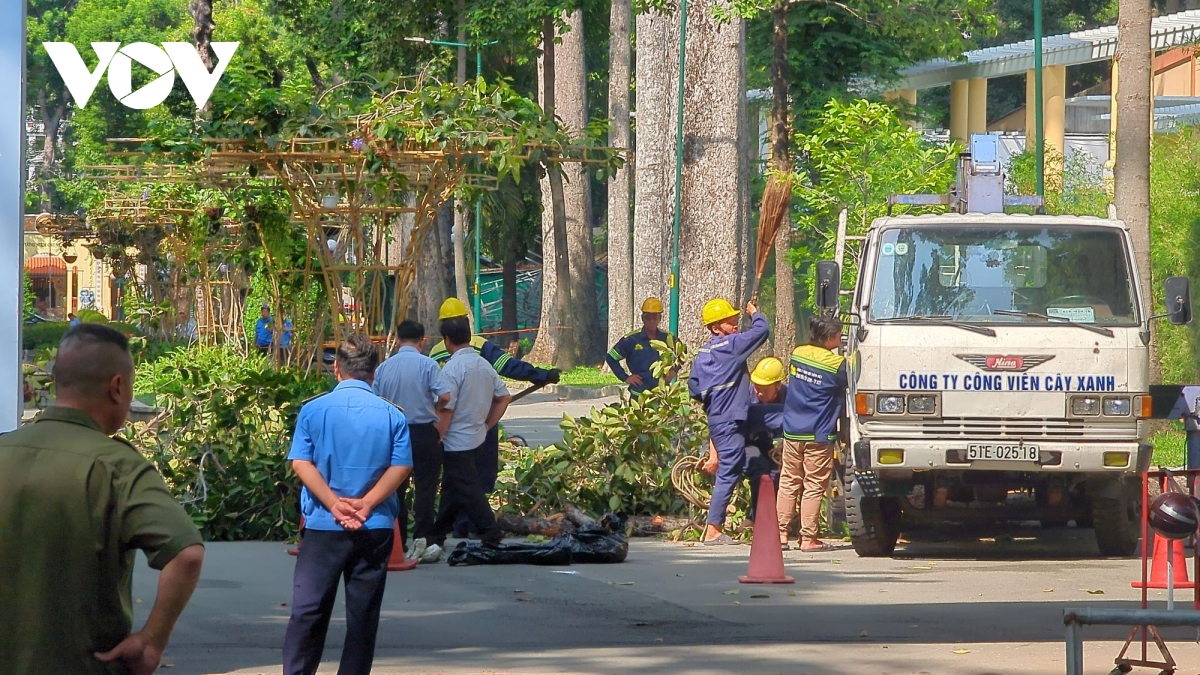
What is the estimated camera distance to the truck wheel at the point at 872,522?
436 inches

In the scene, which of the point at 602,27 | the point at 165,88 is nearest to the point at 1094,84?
the point at 602,27

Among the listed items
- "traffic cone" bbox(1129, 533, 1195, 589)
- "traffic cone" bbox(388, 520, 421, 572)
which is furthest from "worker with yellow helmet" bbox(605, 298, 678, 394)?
"traffic cone" bbox(1129, 533, 1195, 589)

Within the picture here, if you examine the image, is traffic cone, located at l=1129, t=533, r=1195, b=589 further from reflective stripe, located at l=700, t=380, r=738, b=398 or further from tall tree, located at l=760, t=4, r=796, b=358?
tall tree, located at l=760, t=4, r=796, b=358

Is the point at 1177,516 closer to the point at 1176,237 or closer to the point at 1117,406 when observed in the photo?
the point at 1117,406

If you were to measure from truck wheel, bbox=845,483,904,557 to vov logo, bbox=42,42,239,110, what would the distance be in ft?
24.8

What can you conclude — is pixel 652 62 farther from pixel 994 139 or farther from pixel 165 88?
pixel 165 88

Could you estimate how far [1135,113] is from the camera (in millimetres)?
17547

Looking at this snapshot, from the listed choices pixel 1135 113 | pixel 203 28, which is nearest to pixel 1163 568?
pixel 1135 113

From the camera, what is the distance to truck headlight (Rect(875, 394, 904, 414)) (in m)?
10.5

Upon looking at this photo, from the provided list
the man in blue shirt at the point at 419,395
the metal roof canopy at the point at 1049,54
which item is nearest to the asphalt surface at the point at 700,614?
the man in blue shirt at the point at 419,395

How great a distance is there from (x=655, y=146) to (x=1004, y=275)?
11877 millimetres

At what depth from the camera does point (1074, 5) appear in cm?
5231

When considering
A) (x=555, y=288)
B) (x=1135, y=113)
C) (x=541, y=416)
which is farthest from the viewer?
(x=555, y=288)

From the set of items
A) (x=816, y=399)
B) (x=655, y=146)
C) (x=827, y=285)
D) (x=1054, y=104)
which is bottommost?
(x=816, y=399)
